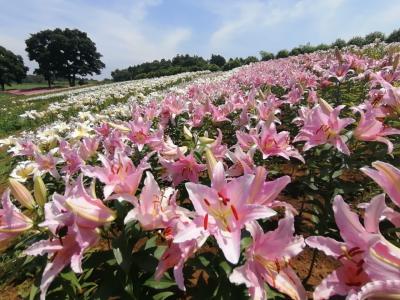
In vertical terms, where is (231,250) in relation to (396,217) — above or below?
below

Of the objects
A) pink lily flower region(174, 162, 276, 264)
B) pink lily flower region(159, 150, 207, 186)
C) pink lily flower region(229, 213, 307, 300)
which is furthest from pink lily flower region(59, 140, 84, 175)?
pink lily flower region(229, 213, 307, 300)

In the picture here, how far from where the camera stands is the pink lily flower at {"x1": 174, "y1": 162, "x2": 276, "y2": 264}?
1.15 metres

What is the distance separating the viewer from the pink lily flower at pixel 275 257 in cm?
120

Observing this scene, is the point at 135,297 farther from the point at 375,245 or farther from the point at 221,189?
the point at 375,245

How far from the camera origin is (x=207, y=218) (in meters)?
1.17

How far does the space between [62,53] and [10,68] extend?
984 centimetres

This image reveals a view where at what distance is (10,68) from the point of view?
65.1 m

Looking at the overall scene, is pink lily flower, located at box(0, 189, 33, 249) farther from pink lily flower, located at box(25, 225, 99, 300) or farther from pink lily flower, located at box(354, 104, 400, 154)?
pink lily flower, located at box(354, 104, 400, 154)

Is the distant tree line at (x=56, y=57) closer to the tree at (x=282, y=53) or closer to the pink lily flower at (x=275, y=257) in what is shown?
the tree at (x=282, y=53)

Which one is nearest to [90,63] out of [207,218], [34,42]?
[34,42]

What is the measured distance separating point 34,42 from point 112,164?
7308 cm

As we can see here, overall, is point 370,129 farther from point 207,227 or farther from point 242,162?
point 207,227

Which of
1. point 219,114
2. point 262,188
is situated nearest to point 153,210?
point 262,188

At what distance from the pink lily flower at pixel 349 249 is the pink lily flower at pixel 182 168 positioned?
90 centimetres
